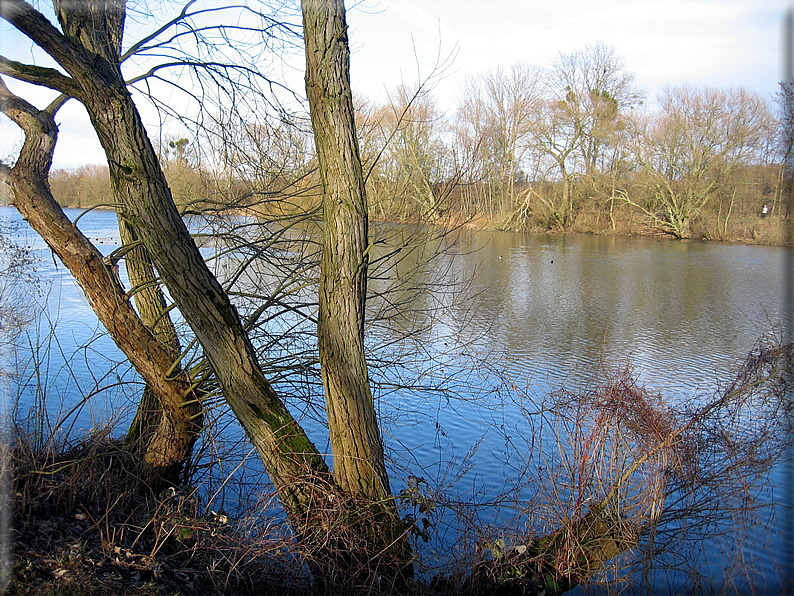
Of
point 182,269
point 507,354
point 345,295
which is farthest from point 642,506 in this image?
point 507,354

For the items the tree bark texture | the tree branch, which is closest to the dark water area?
the tree bark texture

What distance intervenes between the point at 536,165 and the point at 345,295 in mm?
32261

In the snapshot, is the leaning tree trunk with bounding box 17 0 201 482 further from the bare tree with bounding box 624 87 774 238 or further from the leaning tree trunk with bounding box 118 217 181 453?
the bare tree with bounding box 624 87 774 238

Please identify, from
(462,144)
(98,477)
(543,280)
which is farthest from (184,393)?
(543,280)

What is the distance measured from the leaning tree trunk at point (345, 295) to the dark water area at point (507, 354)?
0.97 metres

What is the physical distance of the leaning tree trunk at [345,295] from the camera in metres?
3.99

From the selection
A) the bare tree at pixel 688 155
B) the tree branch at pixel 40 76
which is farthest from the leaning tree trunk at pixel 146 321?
the bare tree at pixel 688 155

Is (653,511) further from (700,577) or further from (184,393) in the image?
(184,393)

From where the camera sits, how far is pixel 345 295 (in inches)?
162

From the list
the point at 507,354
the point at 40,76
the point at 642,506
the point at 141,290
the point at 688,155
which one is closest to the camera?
the point at 40,76

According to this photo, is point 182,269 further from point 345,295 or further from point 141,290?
point 141,290

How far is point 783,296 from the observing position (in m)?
14.1

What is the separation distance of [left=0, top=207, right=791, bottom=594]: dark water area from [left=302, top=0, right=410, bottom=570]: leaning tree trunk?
0.97m

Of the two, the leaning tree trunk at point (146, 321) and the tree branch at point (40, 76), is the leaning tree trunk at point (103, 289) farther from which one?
the tree branch at point (40, 76)
